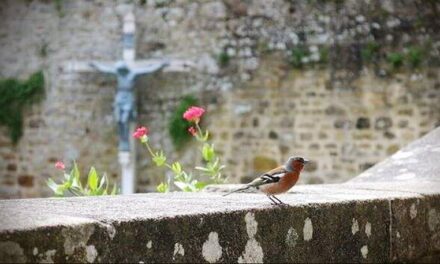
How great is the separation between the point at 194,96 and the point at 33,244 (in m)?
7.83

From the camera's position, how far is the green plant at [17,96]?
383 inches

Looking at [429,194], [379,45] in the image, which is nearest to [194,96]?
[379,45]

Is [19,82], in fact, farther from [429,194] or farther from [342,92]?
[429,194]

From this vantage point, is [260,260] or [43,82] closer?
[260,260]

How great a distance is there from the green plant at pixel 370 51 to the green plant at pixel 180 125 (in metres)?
2.20

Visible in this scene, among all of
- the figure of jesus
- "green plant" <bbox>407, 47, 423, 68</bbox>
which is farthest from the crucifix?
"green plant" <bbox>407, 47, 423, 68</bbox>

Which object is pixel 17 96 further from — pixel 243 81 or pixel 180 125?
pixel 243 81

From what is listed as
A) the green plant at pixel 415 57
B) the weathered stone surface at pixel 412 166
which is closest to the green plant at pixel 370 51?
the green plant at pixel 415 57

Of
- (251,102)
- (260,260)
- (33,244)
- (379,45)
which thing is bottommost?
(260,260)

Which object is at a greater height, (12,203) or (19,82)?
(19,82)

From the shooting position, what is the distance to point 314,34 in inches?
345

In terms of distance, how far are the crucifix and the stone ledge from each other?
6.82 meters

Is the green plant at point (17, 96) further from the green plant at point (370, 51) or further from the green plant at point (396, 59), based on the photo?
the green plant at point (396, 59)

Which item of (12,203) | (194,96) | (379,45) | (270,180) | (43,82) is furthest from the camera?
(43,82)
